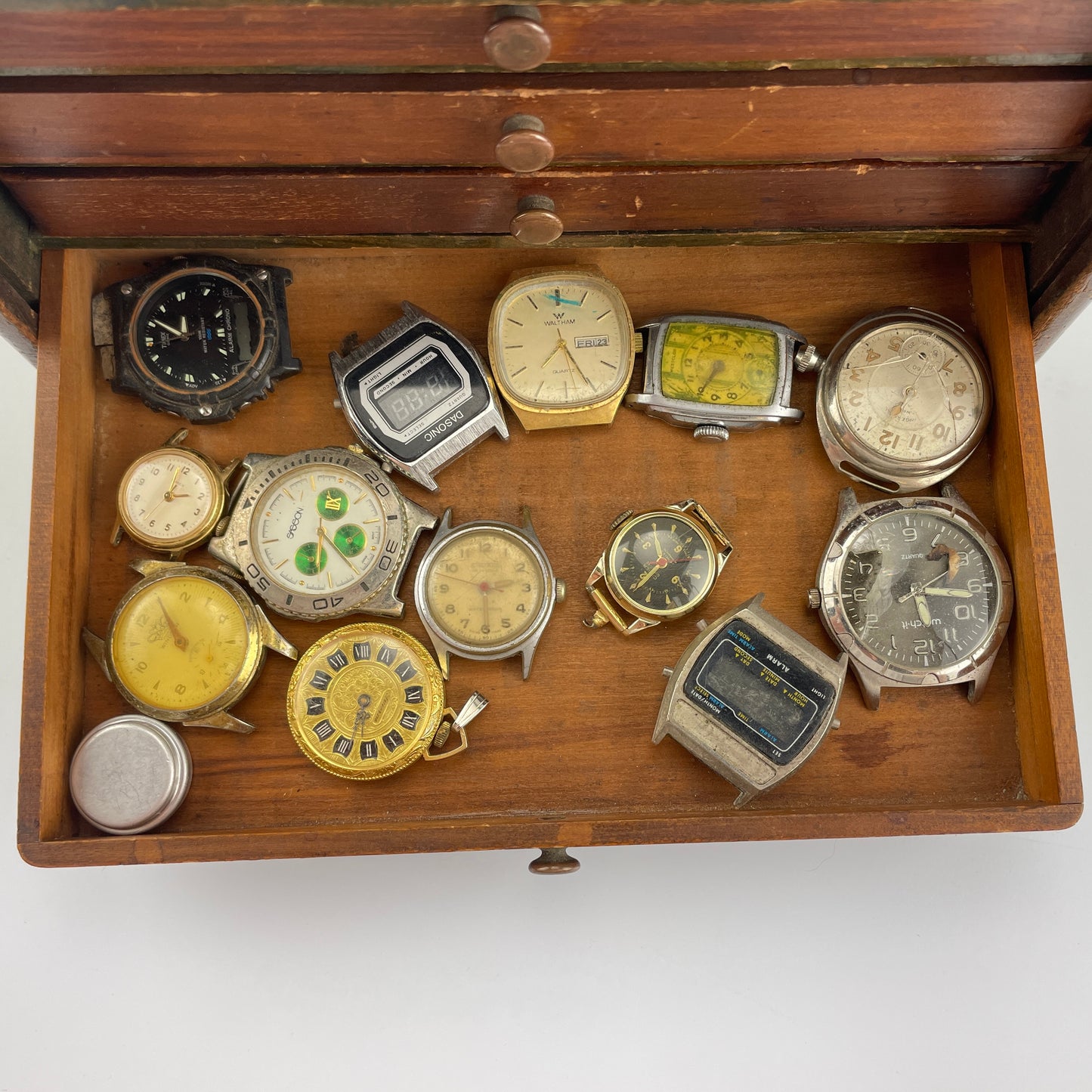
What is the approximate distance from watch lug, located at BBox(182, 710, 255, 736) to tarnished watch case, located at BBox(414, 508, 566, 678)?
1.17ft

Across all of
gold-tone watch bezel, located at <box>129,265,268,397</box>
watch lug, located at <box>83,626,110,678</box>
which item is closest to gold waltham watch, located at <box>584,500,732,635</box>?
gold-tone watch bezel, located at <box>129,265,268,397</box>

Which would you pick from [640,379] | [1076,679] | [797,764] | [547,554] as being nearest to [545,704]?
[547,554]

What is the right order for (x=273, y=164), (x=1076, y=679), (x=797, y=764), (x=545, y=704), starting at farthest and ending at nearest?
1. (x=1076, y=679)
2. (x=545, y=704)
3. (x=797, y=764)
4. (x=273, y=164)

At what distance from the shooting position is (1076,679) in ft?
7.64

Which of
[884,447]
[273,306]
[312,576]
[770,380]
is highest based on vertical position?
[273,306]

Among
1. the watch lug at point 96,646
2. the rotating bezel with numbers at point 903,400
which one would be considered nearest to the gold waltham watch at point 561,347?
the rotating bezel with numbers at point 903,400

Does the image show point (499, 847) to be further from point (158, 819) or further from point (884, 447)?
point (884, 447)

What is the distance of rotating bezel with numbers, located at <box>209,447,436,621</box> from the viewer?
198 centimetres

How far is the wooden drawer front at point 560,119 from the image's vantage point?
5.12 feet

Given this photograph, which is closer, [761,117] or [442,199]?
[761,117]

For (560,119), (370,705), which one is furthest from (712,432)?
(370,705)

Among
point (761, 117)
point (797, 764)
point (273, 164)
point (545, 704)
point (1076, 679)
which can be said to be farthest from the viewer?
point (1076, 679)

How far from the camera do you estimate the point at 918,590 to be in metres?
1.99

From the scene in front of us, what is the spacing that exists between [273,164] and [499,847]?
1.14 meters
